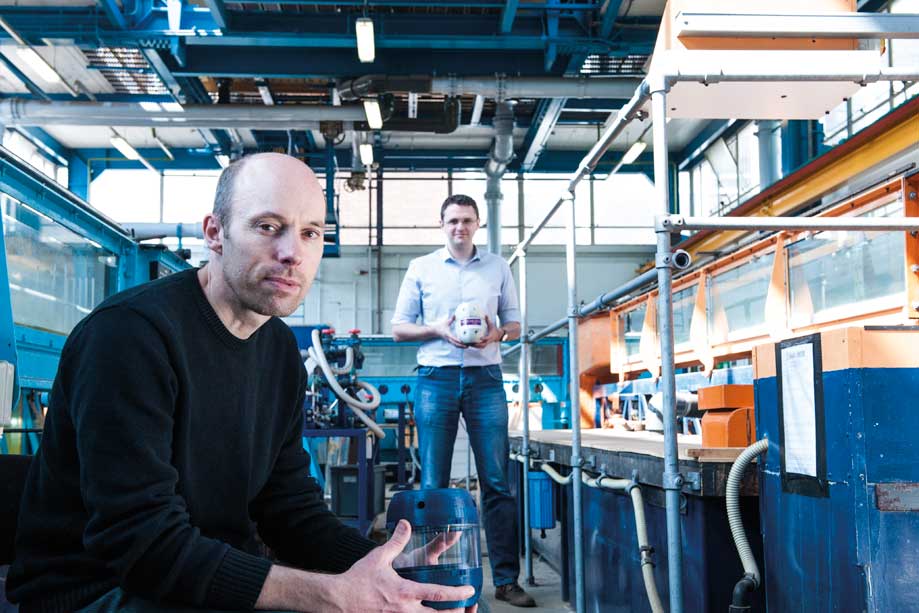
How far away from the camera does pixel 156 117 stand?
31.9 ft

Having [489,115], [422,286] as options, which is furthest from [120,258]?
[489,115]

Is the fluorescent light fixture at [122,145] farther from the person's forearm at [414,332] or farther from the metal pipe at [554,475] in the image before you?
the metal pipe at [554,475]

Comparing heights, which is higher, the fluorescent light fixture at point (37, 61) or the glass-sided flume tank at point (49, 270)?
the fluorescent light fixture at point (37, 61)

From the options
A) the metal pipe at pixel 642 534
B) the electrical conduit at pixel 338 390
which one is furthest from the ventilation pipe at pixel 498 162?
the metal pipe at pixel 642 534

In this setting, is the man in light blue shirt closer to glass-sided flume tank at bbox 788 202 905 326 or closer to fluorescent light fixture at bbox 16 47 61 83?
glass-sided flume tank at bbox 788 202 905 326

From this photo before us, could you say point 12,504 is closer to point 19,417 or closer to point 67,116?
point 19,417

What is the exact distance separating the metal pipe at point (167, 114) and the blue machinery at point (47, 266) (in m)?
4.83

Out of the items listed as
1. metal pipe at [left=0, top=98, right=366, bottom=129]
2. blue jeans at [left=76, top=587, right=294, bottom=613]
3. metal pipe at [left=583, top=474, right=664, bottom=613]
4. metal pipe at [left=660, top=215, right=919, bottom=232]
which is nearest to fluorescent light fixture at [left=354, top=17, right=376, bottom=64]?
metal pipe at [left=0, top=98, right=366, bottom=129]

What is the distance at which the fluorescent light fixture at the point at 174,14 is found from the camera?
8.30 meters

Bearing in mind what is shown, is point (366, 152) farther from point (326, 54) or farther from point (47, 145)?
point (47, 145)

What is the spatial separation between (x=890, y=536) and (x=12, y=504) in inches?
58.4

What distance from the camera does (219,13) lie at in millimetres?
8227

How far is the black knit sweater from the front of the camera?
1.12 m

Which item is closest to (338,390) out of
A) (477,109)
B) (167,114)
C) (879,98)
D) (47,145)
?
(167,114)
